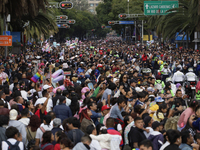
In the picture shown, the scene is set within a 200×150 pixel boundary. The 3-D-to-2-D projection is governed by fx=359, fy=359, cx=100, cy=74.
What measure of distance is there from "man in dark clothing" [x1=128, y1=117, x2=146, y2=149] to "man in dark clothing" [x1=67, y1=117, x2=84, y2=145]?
915 mm

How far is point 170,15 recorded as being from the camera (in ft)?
115

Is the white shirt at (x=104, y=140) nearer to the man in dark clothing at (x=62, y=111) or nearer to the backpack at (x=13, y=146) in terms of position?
the backpack at (x=13, y=146)

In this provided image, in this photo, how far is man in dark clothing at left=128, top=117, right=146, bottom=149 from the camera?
6395 millimetres

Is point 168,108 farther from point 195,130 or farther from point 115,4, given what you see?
point 115,4

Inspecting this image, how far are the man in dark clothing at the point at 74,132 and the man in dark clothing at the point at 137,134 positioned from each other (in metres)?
0.91

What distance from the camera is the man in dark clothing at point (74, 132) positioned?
6258 mm

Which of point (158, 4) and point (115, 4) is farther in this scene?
point (115, 4)

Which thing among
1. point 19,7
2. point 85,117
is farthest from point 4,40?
point 85,117

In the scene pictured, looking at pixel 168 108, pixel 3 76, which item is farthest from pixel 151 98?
pixel 3 76

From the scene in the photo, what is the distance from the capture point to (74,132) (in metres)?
6.30

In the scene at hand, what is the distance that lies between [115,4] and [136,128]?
236 feet

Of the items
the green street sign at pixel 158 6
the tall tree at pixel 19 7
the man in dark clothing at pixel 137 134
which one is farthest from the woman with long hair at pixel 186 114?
the green street sign at pixel 158 6

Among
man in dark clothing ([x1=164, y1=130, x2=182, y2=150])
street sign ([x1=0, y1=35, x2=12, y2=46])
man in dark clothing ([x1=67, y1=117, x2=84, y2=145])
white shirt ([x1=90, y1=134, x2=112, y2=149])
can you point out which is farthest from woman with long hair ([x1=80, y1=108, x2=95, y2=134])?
street sign ([x1=0, y1=35, x2=12, y2=46])

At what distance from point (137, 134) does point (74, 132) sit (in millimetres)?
1124
